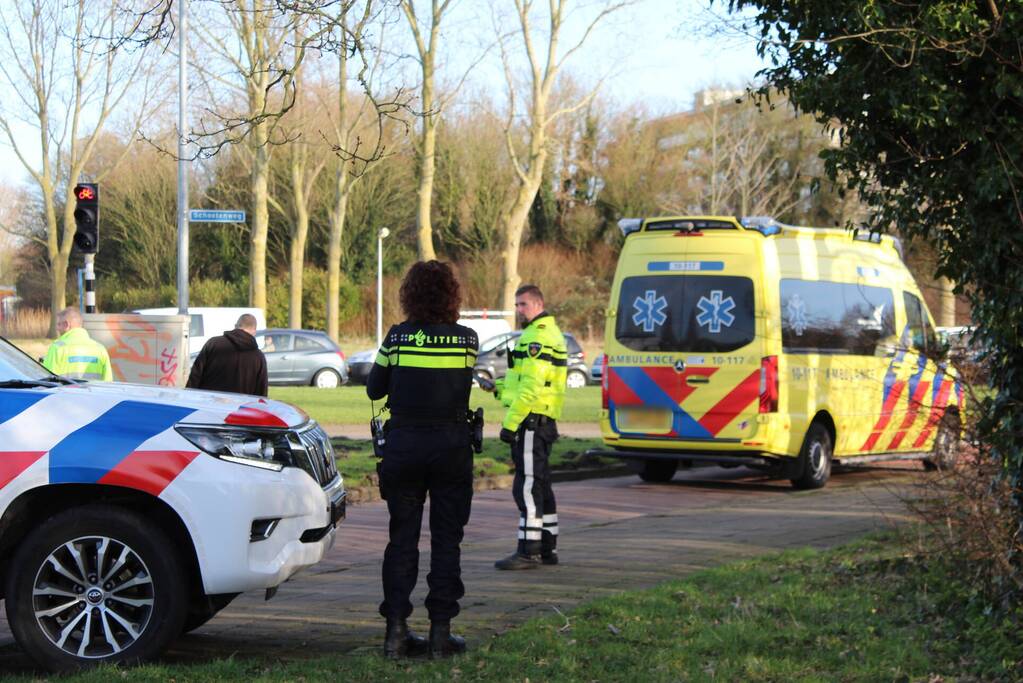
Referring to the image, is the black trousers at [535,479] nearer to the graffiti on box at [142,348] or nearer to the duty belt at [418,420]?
the duty belt at [418,420]

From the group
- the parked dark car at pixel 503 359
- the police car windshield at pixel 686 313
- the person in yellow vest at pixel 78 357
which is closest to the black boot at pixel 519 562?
the person in yellow vest at pixel 78 357

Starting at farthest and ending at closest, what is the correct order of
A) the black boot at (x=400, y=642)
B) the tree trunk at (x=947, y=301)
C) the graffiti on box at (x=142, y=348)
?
the graffiti on box at (x=142, y=348) → the tree trunk at (x=947, y=301) → the black boot at (x=400, y=642)

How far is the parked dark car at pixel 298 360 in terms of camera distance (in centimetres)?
Answer: 3269

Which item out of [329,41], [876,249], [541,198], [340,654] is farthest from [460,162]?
[340,654]

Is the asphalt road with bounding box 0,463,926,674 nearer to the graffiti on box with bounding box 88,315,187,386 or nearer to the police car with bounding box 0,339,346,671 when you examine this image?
the police car with bounding box 0,339,346,671

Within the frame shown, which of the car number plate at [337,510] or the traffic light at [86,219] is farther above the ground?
the traffic light at [86,219]

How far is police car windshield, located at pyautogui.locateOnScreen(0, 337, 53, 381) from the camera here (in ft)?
20.4

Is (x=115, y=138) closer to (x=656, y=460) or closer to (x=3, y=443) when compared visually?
(x=656, y=460)

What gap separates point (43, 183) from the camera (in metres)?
40.6

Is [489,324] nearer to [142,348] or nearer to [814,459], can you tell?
[142,348]

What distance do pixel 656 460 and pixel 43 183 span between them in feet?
105

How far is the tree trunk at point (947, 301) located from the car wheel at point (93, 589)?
13.6 feet

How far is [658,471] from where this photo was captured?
47.3ft

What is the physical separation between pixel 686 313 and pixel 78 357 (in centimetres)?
578
